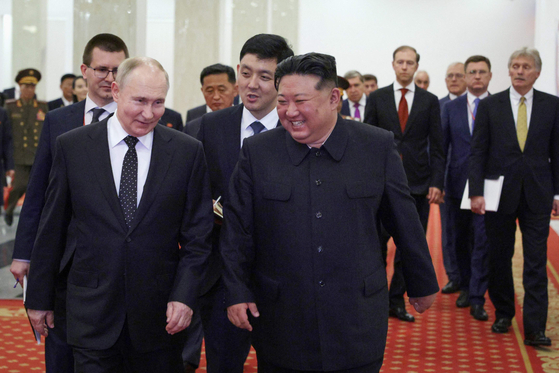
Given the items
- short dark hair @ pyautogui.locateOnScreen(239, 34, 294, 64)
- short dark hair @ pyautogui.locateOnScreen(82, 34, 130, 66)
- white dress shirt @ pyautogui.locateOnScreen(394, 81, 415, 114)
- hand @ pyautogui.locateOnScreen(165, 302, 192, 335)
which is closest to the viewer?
hand @ pyautogui.locateOnScreen(165, 302, 192, 335)

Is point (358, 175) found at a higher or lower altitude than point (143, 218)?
higher

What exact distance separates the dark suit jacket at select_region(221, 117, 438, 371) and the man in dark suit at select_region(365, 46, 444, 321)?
288 centimetres

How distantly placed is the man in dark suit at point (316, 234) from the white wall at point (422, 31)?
15.2 m

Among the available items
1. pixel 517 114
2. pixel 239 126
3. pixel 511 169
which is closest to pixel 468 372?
pixel 511 169

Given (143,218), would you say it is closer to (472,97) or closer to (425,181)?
(425,181)

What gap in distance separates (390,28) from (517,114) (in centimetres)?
1368

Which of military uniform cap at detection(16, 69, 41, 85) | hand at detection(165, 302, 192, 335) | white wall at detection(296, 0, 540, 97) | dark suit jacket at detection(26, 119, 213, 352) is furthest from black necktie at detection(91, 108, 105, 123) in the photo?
white wall at detection(296, 0, 540, 97)

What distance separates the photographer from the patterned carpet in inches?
174

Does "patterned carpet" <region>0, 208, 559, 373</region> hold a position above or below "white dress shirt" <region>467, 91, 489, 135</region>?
below

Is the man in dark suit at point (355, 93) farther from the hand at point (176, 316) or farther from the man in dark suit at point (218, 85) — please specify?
the hand at point (176, 316)

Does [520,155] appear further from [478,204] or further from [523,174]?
[478,204]

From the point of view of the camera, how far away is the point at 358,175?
2.55 meters

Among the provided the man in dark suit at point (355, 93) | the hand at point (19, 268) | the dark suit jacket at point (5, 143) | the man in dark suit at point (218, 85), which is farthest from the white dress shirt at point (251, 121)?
the dark suit jacket at point (5, 143)

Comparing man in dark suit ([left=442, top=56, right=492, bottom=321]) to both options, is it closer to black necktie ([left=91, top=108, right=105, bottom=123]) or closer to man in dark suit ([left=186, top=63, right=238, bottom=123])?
man in dark suit ([left=186, top=63, right=238, bottom=123])
